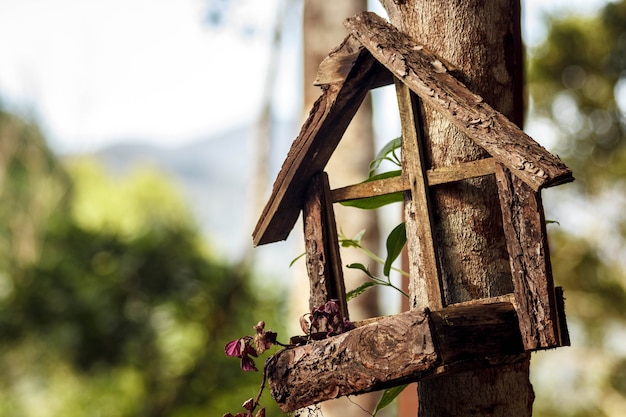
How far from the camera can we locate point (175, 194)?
41.7ft

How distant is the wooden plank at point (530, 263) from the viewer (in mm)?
1022

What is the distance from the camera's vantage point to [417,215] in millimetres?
1131

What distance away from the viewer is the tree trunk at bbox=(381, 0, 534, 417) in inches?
44.4

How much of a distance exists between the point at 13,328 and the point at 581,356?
407cm

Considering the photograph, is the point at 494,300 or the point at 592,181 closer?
the point at 494,300

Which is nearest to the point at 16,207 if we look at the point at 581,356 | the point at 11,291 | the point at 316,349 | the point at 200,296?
the point at 11,291

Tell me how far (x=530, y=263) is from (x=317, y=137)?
0.36m

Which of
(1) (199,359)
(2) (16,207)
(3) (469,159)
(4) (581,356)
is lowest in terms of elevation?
(4) (581,356)

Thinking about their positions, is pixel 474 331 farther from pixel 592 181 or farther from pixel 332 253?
pixel 592 181

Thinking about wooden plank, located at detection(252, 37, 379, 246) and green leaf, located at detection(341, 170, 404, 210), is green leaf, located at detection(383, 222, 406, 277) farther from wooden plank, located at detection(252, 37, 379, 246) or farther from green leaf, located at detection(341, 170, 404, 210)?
wooden plank, located at detection(252, 37, 379, 246)

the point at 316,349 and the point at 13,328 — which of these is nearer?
the point at 316,349

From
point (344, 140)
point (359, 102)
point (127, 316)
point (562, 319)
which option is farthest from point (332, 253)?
point (127, 316)

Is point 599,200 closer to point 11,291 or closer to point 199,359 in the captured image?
point 199,359

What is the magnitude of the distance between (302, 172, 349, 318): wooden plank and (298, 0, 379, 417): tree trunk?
5.35ft
